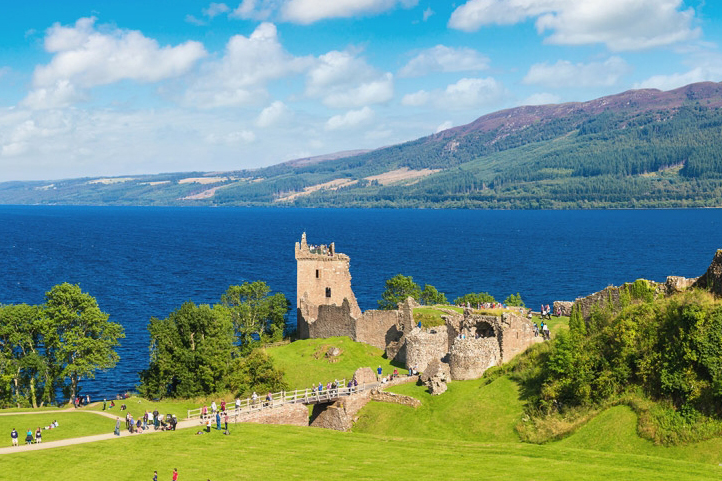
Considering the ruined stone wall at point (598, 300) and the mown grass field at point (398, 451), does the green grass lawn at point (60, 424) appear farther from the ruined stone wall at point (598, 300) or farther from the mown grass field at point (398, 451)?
the ruined stone wall at point (598, 300)

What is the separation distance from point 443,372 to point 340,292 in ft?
101

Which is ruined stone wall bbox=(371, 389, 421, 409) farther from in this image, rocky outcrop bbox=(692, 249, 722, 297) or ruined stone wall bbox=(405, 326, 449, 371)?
rocky outcrop bbox=(692, 249, 722, 297)

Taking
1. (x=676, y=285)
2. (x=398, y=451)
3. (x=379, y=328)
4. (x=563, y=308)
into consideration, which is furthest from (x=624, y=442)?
(x=379, y=328)

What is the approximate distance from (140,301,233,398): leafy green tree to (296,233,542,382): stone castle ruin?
13441mm

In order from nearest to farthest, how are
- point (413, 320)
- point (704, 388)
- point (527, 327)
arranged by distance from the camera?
1. point (704, 388)
2. point (527, 327)
3. point (413, 320)

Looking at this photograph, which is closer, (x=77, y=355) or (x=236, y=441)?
(x=236, y=441)

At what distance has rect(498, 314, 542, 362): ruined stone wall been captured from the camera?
57312 millimetres

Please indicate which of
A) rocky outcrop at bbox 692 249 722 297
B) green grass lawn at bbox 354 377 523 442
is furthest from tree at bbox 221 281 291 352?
rocky outcrop at bbox 692 249 722 297

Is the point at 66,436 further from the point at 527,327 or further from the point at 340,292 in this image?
the point at 340,292

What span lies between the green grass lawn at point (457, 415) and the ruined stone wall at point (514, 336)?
14.6 feet

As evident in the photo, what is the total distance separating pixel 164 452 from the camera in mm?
39875

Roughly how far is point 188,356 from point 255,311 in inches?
1164

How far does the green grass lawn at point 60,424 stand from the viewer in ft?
141

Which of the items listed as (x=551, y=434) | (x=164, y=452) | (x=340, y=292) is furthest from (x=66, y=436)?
(x=340, y=292)
